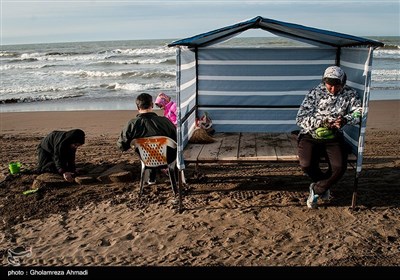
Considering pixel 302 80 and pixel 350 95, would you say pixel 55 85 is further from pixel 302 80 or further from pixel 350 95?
pixel 350 95

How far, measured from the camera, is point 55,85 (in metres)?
20.3

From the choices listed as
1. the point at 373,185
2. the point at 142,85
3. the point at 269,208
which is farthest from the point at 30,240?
the point at 142,85

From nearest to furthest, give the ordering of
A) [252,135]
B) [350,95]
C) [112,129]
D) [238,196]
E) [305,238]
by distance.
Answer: [305,238] < [350,95] < [238,196] < [252,135] < [112,129]

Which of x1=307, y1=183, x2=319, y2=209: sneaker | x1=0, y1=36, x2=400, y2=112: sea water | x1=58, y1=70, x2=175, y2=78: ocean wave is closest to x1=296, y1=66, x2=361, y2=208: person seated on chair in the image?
x1=307, y1=183, x2=319, y2=209: sneaker

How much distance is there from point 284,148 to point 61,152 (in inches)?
127

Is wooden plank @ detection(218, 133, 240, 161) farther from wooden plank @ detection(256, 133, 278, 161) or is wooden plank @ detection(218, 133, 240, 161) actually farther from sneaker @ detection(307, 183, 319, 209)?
sneaker @ detection(307, 183, 319, 209)

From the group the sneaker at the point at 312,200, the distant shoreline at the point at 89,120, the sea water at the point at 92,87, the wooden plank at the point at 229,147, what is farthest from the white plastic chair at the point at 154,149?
the sea water at the point at 92,87

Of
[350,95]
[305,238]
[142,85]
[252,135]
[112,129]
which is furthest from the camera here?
[142,85]

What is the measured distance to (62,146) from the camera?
243 inches

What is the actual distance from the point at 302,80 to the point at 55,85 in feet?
52.4

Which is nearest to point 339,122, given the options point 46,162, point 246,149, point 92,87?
point 246,149

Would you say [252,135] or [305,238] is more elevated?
[252,135]

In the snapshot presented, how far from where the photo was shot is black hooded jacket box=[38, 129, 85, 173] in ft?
20.3

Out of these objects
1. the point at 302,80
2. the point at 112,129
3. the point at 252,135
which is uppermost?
the point at 302,80
